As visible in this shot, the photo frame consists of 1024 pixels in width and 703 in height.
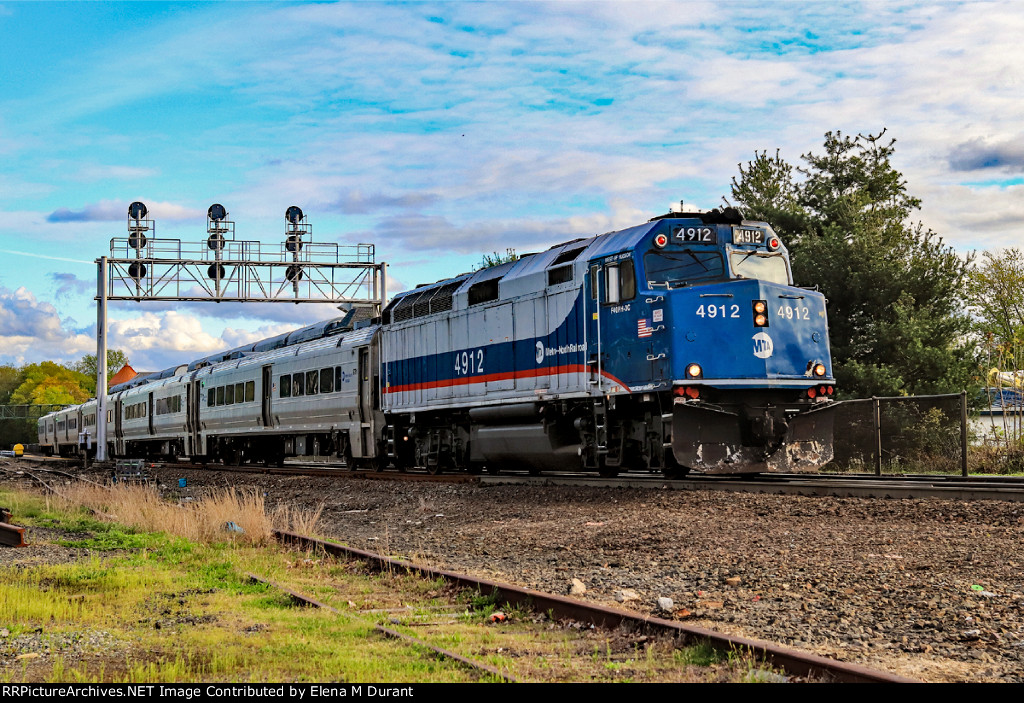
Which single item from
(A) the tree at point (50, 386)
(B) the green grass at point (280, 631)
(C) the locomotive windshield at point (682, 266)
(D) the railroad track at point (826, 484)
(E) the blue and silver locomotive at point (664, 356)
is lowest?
(B) the green grass at point (280, 631)

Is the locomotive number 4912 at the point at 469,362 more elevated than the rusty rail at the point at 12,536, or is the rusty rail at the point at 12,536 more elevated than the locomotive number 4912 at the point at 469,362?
the locomotive number 4912 at the point at 469,362

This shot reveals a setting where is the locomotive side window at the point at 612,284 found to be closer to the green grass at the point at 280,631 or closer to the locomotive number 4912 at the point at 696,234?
the locomotive number 4912 at the point at 696,234

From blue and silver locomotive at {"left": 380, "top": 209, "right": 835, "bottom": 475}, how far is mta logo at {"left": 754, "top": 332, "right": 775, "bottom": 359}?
0.06ft

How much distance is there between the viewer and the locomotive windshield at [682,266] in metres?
14.8

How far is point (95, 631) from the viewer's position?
6762 millimetres

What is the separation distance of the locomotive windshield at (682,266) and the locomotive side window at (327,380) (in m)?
12.9

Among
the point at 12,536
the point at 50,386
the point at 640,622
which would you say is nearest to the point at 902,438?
the point at 640,622

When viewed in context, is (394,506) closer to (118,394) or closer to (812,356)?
(812,356)

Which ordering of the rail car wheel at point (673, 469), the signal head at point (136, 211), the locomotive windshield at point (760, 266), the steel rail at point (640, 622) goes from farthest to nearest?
the signal head at point (136, 211) < the locomotive windshield at point (760, 266) < the rail car wheel at point (673, 469) < the steel rail at point (640, 622)

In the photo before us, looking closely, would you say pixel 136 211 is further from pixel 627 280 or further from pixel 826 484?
pixel 826 484

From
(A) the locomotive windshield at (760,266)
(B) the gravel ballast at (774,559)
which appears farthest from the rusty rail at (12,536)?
(A) the locomotive windshield at (760,266)

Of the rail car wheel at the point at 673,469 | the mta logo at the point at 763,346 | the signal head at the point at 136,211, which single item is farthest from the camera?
the signal head at the point at 136,211

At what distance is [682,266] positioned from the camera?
1491cm

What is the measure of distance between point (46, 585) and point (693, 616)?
5848mm
